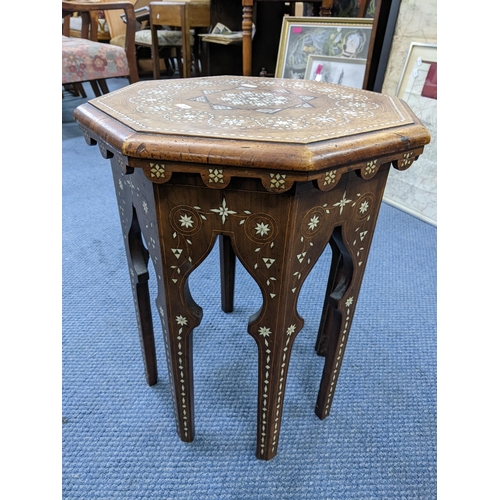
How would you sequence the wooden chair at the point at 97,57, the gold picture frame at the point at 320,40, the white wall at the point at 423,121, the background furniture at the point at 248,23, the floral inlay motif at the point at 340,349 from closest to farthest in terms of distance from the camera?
the floral inlay motif at the point at 340,349, the white wall at the point at 423,121, the gold picture frame at the point at 320,40, the background furniture at the point at 248,23, the wooden chair at the point at 97,57

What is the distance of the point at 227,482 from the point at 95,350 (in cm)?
50

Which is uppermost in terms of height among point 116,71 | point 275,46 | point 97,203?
point 275,46

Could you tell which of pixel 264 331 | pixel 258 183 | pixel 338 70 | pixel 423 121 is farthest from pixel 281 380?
pixel 338 70

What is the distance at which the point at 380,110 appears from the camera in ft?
1.92

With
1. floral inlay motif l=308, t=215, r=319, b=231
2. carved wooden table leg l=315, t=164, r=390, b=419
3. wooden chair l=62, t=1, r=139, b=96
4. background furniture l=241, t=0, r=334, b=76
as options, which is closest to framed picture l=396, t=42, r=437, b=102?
background furniture l=241, t=0, r=334, b=76

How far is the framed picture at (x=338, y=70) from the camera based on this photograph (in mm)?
1768

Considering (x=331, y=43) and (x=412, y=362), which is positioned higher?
(x=331, y=43)

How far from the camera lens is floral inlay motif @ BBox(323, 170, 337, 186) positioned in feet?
1.43

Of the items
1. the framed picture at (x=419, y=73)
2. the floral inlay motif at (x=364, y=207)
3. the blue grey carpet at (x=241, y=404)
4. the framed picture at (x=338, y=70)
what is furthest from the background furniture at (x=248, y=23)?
the floral inlay motif at (x=364, y=207)

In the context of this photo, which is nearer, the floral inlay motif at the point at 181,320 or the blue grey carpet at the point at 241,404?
the floral inlay motif at the point at 181,320

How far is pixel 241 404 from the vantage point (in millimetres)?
875

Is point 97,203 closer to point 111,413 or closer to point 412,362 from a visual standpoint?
point 111,413

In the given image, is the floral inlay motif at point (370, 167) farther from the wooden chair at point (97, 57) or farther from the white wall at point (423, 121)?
Result: the wooden chair at point (97, 57)

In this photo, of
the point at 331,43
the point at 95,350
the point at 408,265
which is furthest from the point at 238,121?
the point at 331,43
